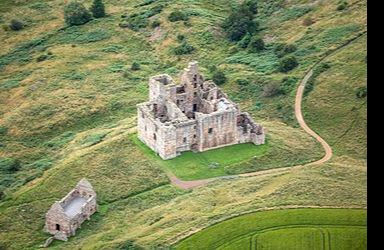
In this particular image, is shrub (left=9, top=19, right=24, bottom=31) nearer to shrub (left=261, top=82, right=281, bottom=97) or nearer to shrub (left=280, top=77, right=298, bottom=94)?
shrub (left=261, top=82, right=281, bottom=97)

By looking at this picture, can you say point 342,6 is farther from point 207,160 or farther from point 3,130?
point 3,130

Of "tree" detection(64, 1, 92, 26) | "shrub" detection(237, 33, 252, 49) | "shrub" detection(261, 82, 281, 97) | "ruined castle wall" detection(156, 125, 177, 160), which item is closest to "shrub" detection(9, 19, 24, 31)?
"tree" detection(64, 1, 92, 26)

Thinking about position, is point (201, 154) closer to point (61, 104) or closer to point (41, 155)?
point (41, 155)

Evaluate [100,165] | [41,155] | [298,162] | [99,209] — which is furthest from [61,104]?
[298,162]

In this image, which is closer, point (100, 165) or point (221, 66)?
point (100, 165)

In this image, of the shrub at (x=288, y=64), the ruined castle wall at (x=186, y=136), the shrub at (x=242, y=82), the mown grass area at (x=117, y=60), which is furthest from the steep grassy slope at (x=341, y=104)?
the ruined castle wall at (x=186, y=136)

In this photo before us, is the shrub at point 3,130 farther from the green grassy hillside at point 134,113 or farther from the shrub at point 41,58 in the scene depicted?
the shrub at point 41,58
